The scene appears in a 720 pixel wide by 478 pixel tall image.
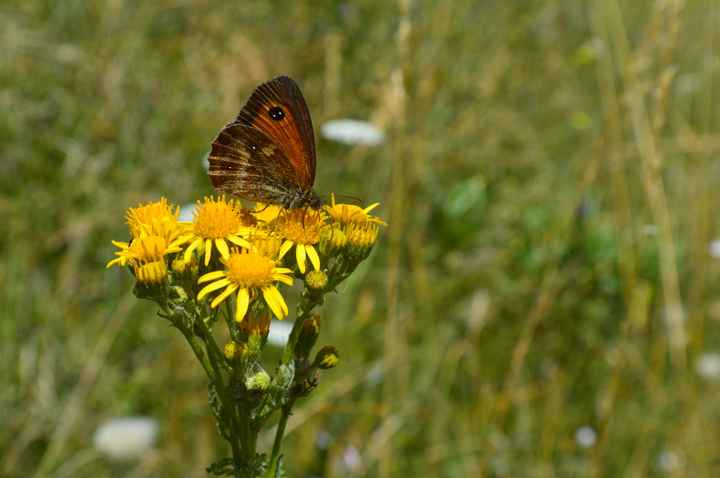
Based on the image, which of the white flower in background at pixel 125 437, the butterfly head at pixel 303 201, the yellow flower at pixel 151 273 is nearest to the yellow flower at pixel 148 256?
the yellow flower at pixel 151 273

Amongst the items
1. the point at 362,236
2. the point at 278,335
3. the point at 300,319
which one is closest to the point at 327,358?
the point at 300,319

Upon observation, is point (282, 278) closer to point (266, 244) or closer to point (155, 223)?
point (266, 244)

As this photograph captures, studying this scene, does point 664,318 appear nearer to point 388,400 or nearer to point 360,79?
point 388,400

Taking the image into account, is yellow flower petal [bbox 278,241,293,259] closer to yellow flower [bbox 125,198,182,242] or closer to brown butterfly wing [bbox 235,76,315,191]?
yellow flower [bbox 125,198,182,242]

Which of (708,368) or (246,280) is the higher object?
(246,280)

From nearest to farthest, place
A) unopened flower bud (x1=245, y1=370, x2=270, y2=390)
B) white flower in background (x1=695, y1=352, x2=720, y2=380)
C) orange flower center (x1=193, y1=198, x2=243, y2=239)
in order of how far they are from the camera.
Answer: unopened flower bud (x1=245, y1=370, x2=270, y2=390) → orange flower center (x1=193, y1=198, x2=243, y2=239) → white flower in background (x1=695, y1=352, x2=720, y2=380)

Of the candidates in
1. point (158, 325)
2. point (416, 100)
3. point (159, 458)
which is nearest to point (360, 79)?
point (416, 100)

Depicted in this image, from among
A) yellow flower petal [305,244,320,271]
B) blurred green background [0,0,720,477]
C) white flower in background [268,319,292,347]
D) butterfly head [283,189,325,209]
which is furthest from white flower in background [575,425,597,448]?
yellow flower petal [305,244,320,271]

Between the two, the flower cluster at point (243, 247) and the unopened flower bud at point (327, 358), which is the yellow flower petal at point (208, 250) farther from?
the unopened flower bud at point (327, 358)
